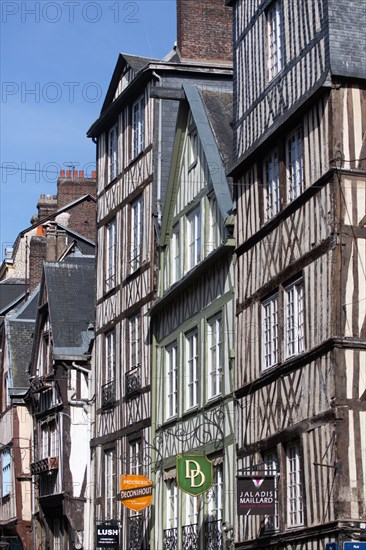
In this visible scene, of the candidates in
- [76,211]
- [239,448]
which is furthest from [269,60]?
[76,211]

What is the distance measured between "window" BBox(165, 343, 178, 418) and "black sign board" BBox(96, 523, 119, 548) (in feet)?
11.2

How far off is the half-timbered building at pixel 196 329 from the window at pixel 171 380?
0.02m

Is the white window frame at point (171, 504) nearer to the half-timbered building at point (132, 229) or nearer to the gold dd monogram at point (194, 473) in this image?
the half-timbered building at point (132, 229)

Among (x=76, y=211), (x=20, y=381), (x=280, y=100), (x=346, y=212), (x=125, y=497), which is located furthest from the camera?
(x=76, y=211)

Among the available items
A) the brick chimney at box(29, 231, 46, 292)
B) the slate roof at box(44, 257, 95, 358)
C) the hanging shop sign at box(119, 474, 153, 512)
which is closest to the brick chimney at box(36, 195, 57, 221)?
the brick chimney at box(29, 231, 46, 292)

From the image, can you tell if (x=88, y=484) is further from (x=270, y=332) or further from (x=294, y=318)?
(x=294, y=318)

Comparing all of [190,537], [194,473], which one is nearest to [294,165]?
[194,473]

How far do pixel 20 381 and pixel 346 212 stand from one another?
2023 cm

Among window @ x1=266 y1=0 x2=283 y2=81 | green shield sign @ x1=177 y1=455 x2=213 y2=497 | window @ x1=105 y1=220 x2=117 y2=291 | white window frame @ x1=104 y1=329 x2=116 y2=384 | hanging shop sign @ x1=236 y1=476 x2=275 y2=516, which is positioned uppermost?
window @ x1=266 y1=0 x2=283 y2=81

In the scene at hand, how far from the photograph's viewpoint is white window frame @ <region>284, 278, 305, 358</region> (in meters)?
17.5

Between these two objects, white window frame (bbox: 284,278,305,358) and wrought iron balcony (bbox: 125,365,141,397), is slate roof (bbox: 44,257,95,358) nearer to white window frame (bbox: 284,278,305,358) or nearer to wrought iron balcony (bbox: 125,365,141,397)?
wrought iron balcony (bbox: 125,365,141,397)

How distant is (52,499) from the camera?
3017 cm

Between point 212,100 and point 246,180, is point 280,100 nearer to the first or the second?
point 246,180

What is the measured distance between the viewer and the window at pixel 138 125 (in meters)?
26.6
